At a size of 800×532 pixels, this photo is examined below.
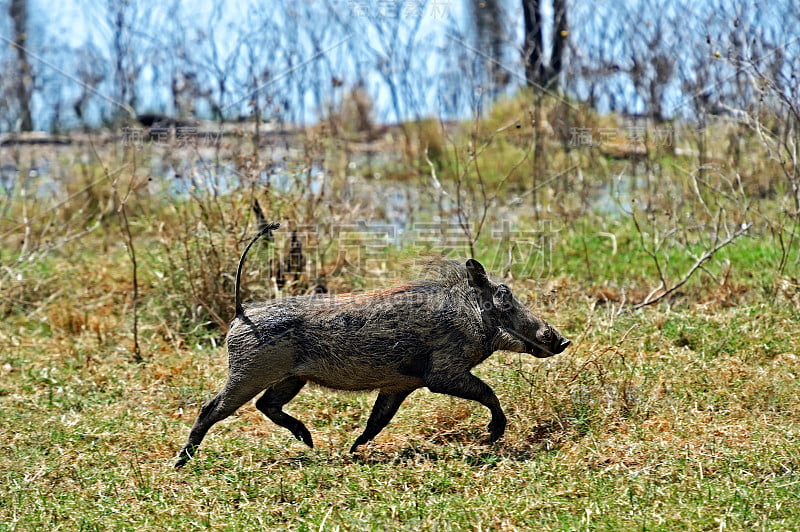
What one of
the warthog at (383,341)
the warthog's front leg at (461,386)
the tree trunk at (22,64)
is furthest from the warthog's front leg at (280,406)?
the tree trunk at (22,64)

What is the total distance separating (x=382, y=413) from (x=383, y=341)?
445 mm

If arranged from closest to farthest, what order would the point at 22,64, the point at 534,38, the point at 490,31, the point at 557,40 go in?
the point at 534,38 < the point at 557,40 < the point at 490,31 < the point at 22,64

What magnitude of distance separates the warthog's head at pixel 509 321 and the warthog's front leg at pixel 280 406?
0.94 meters

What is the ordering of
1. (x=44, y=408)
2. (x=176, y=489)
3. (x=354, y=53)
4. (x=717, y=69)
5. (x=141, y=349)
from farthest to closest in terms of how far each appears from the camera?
1. (x=354, y=53)
2. (x=717, y=69)
3. (x=141, y=349)
4. (x=44, y=408)
5. (x=176, y=489)

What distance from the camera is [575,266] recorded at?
798 centimetres

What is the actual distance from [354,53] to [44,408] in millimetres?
7036

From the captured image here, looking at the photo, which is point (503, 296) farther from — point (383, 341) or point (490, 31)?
point (490, 31)

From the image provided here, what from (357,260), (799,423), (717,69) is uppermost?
(717,69)

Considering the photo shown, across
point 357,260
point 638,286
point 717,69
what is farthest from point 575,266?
point 717,69

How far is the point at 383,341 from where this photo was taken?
439 cm

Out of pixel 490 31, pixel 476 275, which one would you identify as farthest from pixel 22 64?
pixel 476 275

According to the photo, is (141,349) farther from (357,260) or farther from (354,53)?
(354,53)

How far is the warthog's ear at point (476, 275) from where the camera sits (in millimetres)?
4465

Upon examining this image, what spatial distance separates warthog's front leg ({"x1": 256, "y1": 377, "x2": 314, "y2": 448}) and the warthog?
0.01m
